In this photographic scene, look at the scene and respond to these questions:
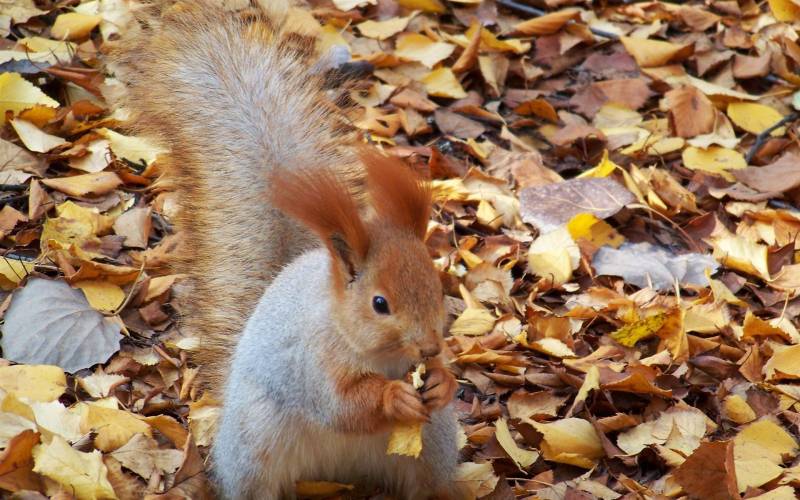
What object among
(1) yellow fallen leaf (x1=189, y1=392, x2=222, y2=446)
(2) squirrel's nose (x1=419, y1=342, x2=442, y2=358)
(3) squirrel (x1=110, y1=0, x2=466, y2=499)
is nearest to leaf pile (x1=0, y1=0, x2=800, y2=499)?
(1) yellow fallen leaf (x1=189, y1=392, x2=222, y2=446)

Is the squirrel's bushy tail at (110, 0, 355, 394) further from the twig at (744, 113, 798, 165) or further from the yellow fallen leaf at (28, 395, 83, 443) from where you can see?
the twig at (744, 113, 798, 165)

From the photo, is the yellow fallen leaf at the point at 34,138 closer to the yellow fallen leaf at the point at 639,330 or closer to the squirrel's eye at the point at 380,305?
the squirrel's eye at the point at 380,305

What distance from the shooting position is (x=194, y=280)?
2.13 metres

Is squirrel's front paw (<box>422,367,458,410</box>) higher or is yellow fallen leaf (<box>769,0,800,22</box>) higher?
squirrel's front paw (<box>422,367,458,410</box>)

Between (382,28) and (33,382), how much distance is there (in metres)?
1.62

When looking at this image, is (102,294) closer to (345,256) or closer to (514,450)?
(345,256)

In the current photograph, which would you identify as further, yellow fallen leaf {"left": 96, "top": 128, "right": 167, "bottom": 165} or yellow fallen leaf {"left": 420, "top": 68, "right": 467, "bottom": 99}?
yellow fallen leaf {"left": 420, "top": 68, "right": 467, "bottom": 99}

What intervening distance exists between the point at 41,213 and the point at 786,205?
5.91ft

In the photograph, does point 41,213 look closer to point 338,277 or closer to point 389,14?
point 338,277

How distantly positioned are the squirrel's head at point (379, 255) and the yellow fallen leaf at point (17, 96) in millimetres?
1096

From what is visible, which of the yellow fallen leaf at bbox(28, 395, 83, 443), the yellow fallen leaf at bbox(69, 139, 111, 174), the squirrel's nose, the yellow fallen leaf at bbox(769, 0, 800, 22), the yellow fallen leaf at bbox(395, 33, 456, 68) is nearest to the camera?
the squirrel's nose

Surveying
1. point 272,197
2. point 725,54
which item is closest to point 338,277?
point 272,197

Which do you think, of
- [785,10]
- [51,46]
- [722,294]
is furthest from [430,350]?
[785,10]

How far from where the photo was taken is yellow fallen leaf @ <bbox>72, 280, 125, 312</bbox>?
220cm
